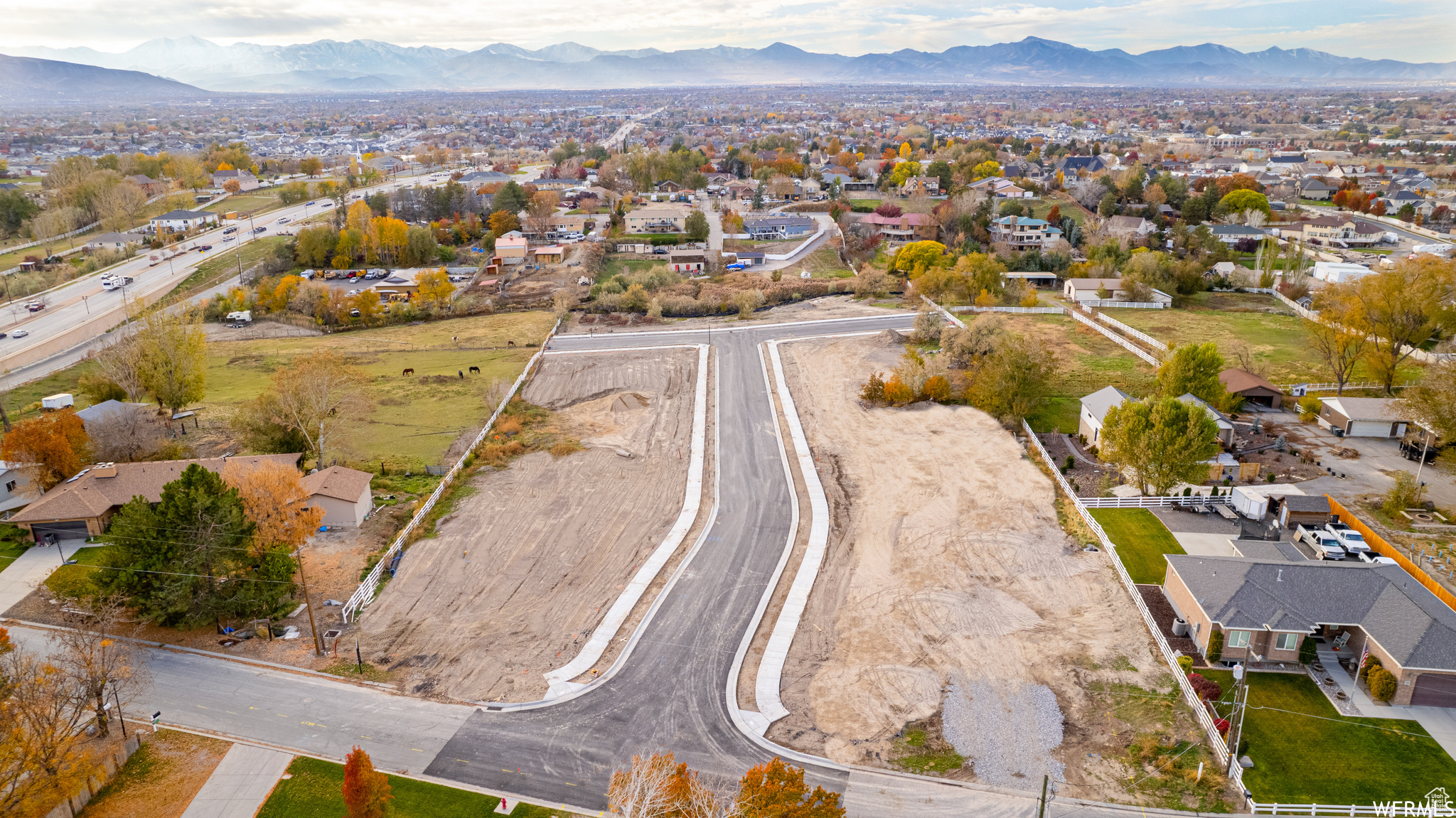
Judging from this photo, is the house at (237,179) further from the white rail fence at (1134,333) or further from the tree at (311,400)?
the white rail fence at (1134,333)

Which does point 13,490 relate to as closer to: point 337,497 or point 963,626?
point 337,497

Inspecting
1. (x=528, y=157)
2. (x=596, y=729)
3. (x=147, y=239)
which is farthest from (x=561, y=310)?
(x=528, y=157)

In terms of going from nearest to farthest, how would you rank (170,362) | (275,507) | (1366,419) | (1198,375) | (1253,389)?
(275,507), (1366,419), (1198,375), (170,362), (1253,389)

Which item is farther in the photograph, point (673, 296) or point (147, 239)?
point (147, 239)

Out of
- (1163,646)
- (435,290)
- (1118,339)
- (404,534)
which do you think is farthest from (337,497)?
(1118,339)

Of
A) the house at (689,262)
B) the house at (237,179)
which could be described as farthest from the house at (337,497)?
the house at (237,179)

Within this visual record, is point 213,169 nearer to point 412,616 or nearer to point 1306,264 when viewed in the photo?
point 412,616
